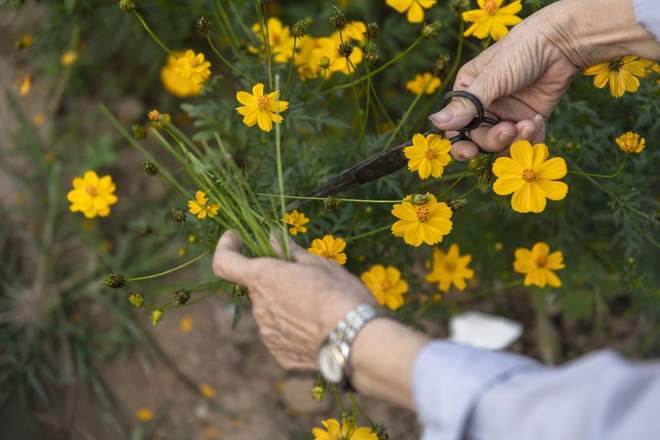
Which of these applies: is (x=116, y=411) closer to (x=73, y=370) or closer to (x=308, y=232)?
(x=73, y=370)

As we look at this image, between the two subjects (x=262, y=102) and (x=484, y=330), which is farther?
(x=484, y=330)

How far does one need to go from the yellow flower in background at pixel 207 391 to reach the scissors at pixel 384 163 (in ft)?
5.17

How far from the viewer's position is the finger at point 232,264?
120 cm

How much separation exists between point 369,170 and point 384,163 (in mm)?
46

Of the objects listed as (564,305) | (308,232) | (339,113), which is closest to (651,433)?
(308,232)

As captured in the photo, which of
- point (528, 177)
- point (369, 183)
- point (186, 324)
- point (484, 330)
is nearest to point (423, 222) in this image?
point (528, 177)

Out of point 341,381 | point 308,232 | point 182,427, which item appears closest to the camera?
point 341,381

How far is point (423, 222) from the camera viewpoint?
1.40m

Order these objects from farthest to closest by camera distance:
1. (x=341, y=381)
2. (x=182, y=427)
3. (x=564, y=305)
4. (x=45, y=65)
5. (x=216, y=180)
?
1. (x=45, y=65)
2. (x=182, y=427)
3. (x=564, y=305)
4. (x=216, y=180)
5. (x=341, y=381)

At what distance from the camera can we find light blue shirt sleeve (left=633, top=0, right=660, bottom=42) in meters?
1.29

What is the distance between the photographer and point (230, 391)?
2.71 metres

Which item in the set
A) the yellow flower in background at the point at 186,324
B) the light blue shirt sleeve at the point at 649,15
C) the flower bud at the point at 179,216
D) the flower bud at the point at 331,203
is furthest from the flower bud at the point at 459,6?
the yellow flower in background at the point at 186,324

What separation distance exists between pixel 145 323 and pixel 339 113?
1.54 meters

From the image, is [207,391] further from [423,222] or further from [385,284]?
[423,222]
